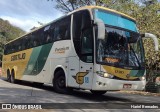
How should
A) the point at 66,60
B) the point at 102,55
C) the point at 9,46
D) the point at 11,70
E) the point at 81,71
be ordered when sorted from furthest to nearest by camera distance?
the point at 9,46
the point at 11,70
the point at 66,60
the point at 81,71
the point at 102,55

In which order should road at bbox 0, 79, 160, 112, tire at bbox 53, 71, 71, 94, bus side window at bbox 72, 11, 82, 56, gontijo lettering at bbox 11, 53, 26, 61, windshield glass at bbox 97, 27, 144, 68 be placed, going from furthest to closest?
gontijo lettering at bbox 11, 53, 26, 61
tire at bbox 53, 71, 71, 94
bus side window at bbox 72, 11, 82, 56
windshield glass at bbox 97, 27, 144, 68
road at bbox 0, 79, 160, 112

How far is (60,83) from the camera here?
13.8m

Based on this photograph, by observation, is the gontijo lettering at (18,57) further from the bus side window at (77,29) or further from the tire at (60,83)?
the bus side window at (77,29)

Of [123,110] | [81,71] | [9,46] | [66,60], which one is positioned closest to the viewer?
[123,110]

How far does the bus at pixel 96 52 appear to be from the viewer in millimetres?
11289

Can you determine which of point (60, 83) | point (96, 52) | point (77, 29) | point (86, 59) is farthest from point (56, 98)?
point (77, 29)

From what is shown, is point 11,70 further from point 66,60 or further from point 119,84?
point 119,84

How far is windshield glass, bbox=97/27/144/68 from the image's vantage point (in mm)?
11398

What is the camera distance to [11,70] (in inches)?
886

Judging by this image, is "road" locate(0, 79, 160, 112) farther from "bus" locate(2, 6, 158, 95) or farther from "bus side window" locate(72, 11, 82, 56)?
"bus side window" locate(72, 11, 82, 56)

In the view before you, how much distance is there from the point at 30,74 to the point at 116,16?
24.9 ft

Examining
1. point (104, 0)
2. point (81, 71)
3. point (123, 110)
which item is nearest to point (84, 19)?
point (81, 71)

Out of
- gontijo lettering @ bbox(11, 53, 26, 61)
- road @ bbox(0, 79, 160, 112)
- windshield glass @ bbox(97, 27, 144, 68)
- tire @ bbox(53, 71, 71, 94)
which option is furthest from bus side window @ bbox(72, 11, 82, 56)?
gontijo lettering @ bbox(11, 53, 26, 61)

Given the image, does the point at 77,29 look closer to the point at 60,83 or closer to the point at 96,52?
the point at 96,52
